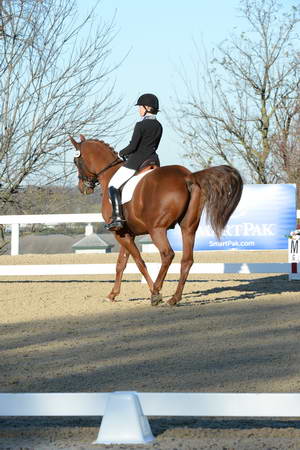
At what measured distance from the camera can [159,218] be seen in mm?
11805

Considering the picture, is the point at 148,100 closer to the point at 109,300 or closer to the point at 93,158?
the point at 93,158

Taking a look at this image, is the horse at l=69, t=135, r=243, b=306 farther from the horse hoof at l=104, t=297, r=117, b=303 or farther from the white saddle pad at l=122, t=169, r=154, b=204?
the horse hoof at l=104, t=297, r=117, b=303

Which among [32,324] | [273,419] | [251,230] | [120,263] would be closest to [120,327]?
[32,324]

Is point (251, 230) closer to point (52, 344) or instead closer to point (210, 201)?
point (210, 201)

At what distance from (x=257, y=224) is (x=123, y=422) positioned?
13712 millimetres

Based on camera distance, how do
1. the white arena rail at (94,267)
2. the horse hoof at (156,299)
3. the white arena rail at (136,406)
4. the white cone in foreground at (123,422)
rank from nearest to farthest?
the white arena rail at (136,406), the white cone in foreground at (123,422), the horse hoof at (156,299), the white arena rail at (94,267)

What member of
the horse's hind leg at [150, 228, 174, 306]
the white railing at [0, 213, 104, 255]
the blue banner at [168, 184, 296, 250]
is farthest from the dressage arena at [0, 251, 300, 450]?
the blue banner at [168, 184, 296, 250]

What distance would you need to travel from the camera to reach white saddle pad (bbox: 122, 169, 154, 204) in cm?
1210

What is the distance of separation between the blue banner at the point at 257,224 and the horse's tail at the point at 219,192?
563 cm

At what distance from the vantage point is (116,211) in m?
12.2

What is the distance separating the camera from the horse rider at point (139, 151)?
1197 centimetres

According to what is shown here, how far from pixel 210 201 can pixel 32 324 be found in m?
2.93

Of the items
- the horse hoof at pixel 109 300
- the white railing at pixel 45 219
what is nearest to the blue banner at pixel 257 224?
the white railing at pixel 45 219

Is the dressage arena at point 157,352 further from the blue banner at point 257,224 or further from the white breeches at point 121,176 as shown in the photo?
the blue banner at point 257,224
